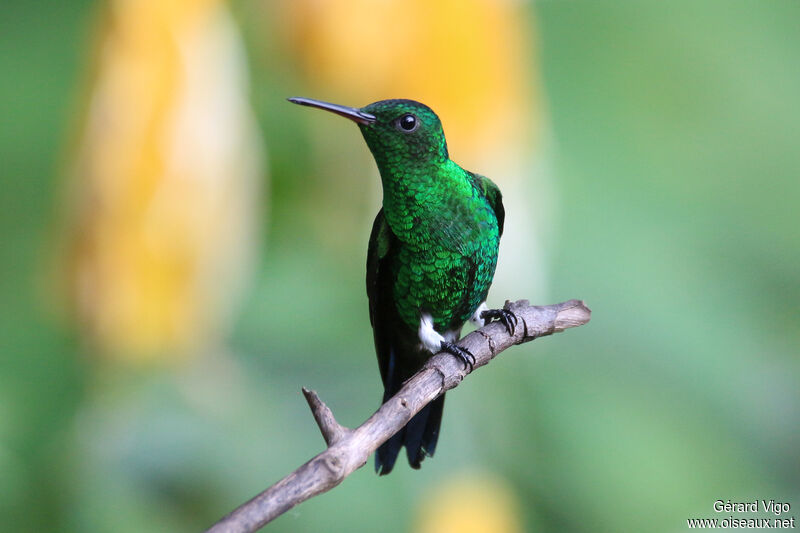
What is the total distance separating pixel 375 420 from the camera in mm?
589

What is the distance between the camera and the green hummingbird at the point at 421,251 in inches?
29.3

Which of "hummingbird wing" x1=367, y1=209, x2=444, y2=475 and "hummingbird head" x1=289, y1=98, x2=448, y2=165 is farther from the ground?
"hummingbird head" x1=289, y1=98, x2=448, y2=165

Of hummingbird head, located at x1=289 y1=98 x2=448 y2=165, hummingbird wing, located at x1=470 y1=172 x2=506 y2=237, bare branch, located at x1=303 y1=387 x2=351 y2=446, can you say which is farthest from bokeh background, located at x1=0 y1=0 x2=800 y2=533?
bare branch, located at x1=303 y1=387 x2=351 y2=446

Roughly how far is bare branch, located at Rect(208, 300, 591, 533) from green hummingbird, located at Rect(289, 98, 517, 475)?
2 cm

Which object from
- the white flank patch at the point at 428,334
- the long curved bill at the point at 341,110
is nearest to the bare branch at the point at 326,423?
the long curved bill at the point at 341,110

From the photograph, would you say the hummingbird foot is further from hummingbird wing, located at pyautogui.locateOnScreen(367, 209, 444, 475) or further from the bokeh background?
the bokeh background

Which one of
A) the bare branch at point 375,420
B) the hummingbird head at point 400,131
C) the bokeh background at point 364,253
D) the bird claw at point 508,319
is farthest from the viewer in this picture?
the bokeh background at point 364,253

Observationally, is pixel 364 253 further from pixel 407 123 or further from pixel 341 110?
pixel 341 110

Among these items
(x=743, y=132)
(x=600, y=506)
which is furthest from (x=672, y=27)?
(x=600, y=506)

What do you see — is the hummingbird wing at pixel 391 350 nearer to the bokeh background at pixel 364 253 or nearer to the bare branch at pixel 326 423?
the bare branch at pixel 326 423

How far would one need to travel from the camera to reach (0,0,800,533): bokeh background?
119cm

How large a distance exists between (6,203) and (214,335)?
71 cm

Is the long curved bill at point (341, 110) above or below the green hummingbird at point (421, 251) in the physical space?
above

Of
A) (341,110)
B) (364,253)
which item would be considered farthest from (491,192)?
(364,253)
